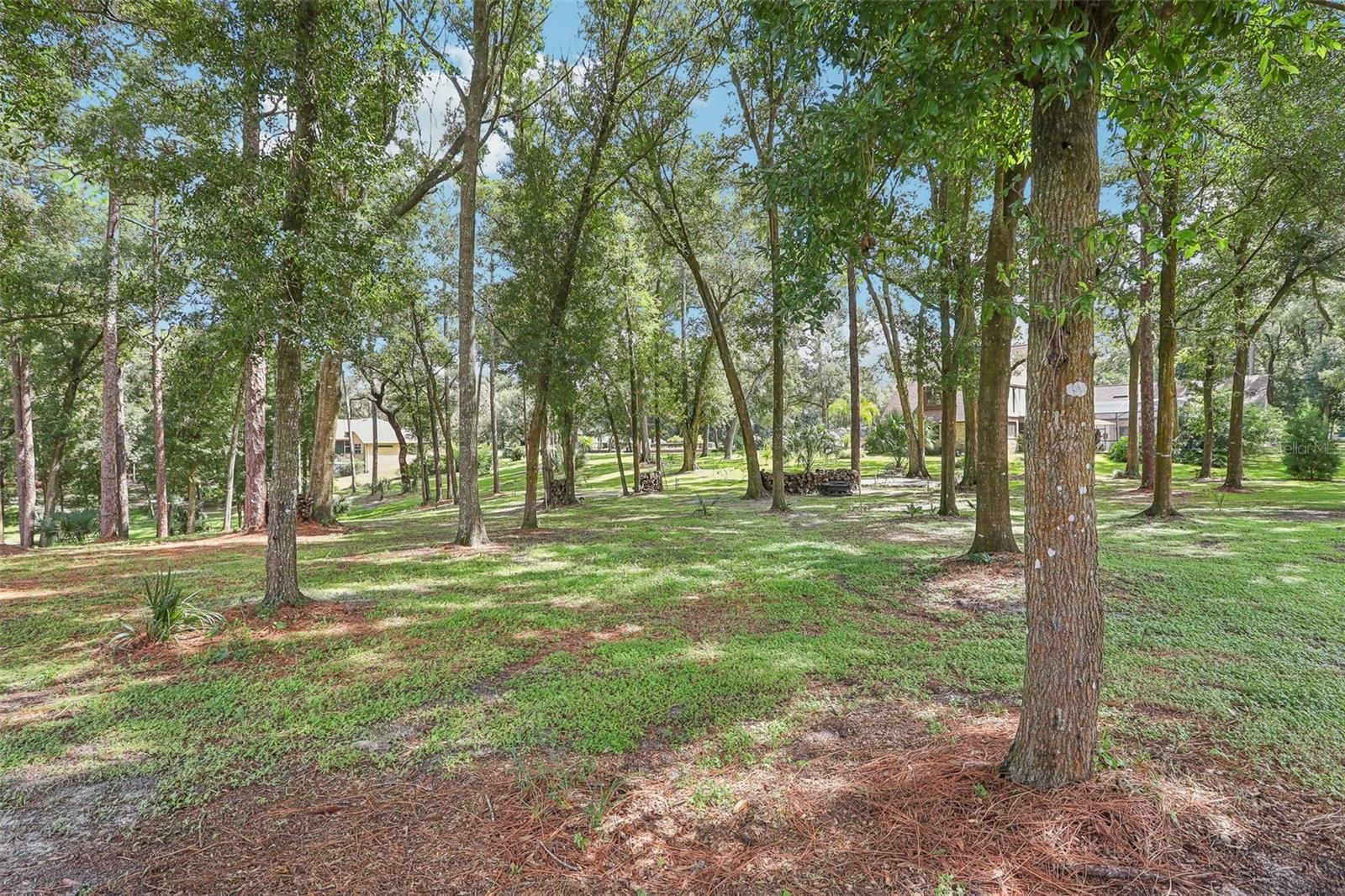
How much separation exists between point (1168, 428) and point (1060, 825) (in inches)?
440

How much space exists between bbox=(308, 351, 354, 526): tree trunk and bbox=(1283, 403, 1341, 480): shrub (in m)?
27.0

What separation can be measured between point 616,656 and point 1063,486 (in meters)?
3.32

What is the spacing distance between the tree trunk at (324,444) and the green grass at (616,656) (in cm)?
444

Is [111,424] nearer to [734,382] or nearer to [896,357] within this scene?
[734,382]

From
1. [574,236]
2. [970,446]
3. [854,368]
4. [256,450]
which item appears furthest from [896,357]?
[256,450]

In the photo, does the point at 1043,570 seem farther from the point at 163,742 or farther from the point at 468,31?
the point at 468,31

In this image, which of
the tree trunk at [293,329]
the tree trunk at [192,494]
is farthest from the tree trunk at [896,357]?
the tree trunk at [192,494]

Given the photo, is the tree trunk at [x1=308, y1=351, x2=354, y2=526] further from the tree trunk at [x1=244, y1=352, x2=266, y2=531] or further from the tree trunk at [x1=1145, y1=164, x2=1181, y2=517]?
the tree trunk at [x1=1145, y1=164, x2=1181, y2=517]

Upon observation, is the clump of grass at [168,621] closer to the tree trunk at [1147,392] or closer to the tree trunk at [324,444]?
the tree trunk at [324,444]

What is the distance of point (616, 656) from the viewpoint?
14.8ft

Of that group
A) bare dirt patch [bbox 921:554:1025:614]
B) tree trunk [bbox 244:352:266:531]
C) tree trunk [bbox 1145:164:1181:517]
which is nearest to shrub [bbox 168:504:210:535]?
tree trunk [bbox 244:352:266:531]

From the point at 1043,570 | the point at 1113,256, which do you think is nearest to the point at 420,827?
the point at 1043,570

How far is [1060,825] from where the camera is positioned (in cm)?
228

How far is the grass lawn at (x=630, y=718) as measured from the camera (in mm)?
2340
